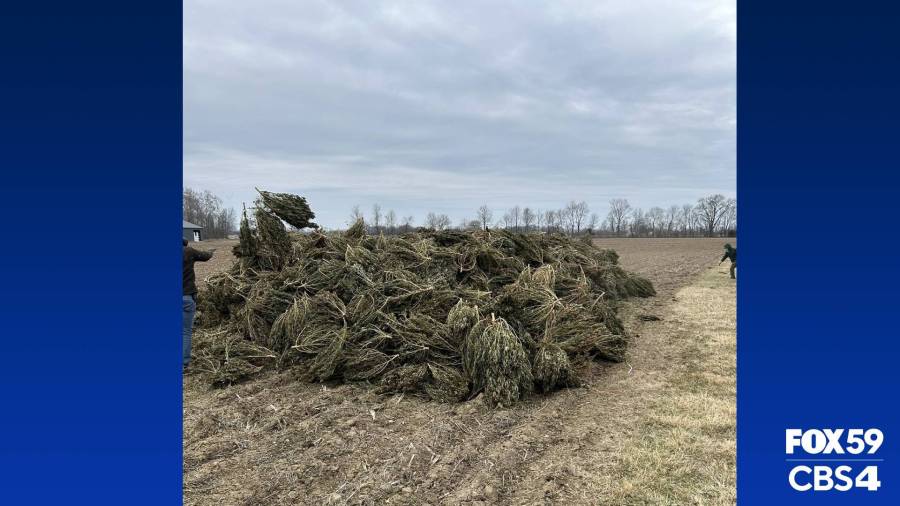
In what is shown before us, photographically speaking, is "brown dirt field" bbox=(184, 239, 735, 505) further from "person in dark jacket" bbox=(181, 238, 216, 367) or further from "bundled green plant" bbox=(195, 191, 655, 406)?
"person in dark jacket" bbox=(181, 238, 216, 367)

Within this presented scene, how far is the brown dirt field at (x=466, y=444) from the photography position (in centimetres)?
373

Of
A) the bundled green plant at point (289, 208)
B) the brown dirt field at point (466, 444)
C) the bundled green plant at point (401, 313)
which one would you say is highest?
the bundled green plant at point (289, 208)

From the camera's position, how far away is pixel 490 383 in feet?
17.5

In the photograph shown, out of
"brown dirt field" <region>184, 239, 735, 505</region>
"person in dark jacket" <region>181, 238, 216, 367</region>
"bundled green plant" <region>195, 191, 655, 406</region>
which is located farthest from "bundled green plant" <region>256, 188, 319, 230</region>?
"brown dirt field" <region>184, 239, 735, 505</region>

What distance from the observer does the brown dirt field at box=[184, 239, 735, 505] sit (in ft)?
12.2

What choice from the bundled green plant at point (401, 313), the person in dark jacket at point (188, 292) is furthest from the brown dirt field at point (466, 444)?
the person in dark jacket at point (188, 292)

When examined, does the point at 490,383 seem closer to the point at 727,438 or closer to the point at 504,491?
the point at 504,491

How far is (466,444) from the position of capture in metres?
4.46

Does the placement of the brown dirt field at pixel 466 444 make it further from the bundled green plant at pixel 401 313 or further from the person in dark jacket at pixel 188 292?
the person in dark jacket at pixel 188 292

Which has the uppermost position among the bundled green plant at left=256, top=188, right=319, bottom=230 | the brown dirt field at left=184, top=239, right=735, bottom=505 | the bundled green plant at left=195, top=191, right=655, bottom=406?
the bundled green plant at left=256, top=188, right=319, bottom=230

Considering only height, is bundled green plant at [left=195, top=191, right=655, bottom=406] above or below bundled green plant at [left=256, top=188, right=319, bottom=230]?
below

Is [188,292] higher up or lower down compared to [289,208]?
lower down

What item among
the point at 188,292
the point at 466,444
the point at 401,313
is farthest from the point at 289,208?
the point at 466,444

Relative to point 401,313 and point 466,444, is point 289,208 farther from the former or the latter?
point 466,444
